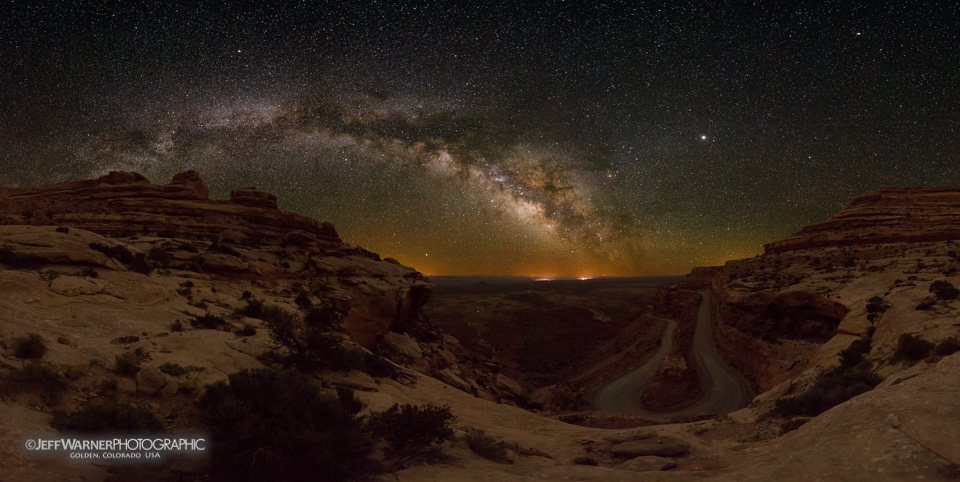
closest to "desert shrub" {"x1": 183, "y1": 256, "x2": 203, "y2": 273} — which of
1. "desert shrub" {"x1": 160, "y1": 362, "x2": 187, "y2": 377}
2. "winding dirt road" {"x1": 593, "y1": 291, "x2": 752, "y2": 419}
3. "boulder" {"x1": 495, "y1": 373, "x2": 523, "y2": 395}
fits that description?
"desert shrub" {"x1": 160, "y1": 362, "x2": 187, "y2": 377}

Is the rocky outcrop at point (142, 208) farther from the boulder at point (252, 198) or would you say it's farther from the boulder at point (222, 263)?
the boulder at point (222, 263)

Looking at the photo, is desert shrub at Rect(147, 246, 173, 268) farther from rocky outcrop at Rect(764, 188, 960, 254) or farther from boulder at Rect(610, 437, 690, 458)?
rocky outcrop at Rect(764, 188, 960, 254)

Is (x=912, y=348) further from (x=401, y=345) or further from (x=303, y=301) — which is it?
(x=303, y=301)

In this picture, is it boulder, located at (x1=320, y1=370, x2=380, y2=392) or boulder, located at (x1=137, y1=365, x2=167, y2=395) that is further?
boulder, located at (x1=320, y1=370, x2=380, y2=392)

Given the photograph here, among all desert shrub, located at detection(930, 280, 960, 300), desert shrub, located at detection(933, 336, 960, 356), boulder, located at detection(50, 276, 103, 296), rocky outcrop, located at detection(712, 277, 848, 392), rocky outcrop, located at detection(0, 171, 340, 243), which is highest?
rocky outcrop, located at detection(0, 171, 340, 243)

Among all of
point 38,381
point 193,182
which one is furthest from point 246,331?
point 193,182

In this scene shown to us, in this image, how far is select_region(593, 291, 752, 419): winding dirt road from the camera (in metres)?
29.7

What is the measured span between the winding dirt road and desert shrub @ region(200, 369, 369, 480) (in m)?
26.0

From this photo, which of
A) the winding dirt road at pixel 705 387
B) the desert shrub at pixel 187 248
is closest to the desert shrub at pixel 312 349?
the desert shrub at pixel 187 248

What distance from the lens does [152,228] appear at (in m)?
27.7

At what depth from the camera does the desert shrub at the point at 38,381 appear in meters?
7.11

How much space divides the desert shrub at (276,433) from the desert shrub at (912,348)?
52.4 ft

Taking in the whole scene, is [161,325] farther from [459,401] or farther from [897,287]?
[897,287]

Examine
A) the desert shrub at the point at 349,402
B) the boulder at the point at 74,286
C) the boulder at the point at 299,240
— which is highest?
the boulder at the point at 299,240
